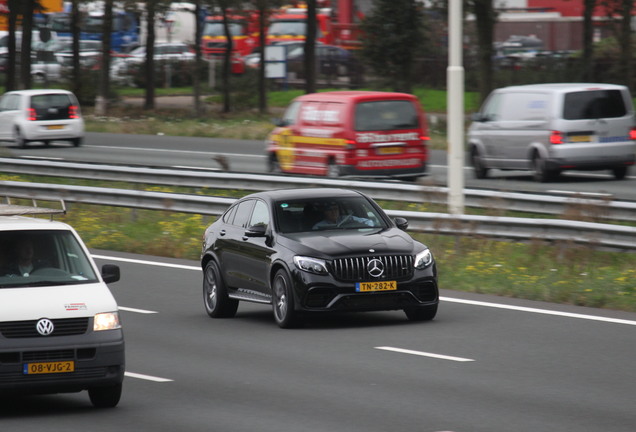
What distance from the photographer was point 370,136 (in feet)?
81.2

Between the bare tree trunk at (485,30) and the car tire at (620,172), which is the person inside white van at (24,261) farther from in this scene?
the bare tree trunk at (485,30)

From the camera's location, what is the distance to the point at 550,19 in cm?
6284

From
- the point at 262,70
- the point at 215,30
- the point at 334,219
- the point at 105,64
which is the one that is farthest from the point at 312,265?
the point at 215,30

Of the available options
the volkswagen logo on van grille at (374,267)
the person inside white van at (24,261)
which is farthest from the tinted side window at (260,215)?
the person inside white van at (24,261)

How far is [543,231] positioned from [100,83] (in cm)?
3560

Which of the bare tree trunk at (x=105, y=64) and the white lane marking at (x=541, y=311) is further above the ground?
the bare tree trunk at (x=105, y=64)

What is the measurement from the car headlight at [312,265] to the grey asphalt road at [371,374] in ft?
2.01

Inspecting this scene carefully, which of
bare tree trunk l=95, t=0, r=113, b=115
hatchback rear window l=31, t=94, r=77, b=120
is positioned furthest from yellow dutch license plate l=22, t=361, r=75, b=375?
bare tree trunk l=95, t=0, r=113, b=115

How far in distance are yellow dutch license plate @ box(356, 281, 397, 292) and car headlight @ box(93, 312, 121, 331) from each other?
4.13 m

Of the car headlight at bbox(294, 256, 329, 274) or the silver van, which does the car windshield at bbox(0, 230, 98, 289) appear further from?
the silver van

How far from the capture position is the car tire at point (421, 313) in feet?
45.6

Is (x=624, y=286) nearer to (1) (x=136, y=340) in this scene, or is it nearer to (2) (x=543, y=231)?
(2) (x=543, y=231)

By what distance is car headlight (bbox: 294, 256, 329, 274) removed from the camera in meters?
13.4

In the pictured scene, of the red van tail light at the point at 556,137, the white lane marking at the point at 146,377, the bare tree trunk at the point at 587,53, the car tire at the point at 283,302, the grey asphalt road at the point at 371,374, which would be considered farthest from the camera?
the bare tree trunk at the point at 587,53
